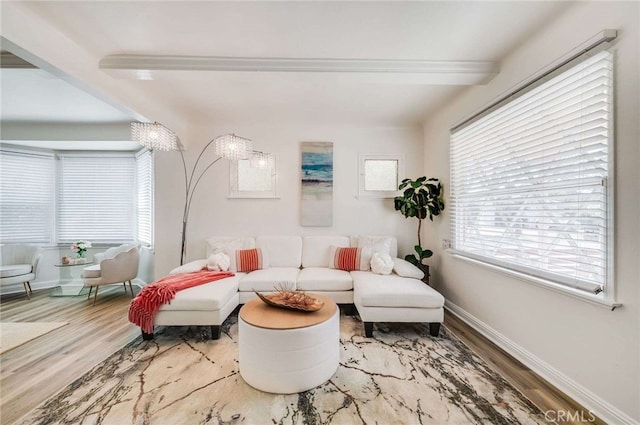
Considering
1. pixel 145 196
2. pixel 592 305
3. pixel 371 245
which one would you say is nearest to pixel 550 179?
pixel 592 305

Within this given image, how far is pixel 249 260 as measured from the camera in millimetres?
3174

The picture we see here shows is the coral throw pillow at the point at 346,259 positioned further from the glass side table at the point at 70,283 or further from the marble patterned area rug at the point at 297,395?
the glass side table at the point at 70,283

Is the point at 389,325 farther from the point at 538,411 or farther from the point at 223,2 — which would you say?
the point at 223,2

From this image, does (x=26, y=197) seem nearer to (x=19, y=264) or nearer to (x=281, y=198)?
(x=19, y=264)

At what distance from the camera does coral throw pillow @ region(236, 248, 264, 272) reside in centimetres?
314

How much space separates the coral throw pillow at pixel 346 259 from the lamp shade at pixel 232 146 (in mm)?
1789

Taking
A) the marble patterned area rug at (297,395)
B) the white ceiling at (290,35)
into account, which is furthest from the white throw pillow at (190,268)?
the white ceiling at (290,35)

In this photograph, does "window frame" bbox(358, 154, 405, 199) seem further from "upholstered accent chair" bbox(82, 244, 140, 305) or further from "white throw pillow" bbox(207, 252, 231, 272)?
"upholstered accent chair" bbox(82, 244, 140, 305)

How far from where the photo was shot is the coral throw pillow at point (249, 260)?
314 cm

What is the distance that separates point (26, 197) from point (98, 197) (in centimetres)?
99

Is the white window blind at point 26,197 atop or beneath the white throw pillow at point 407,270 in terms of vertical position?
atop

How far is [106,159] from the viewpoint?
4.14m

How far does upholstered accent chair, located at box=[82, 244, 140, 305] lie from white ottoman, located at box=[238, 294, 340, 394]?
2.96 m

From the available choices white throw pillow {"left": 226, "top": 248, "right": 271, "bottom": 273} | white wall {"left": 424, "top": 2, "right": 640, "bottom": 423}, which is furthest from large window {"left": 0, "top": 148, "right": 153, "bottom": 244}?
white wall {"left": 424, "top": 2, "right": 640, "bottom": 423}
